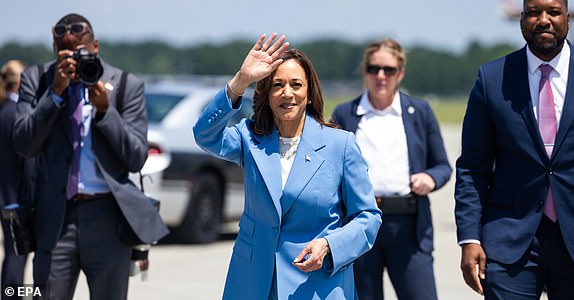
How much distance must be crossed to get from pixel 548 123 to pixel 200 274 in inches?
220

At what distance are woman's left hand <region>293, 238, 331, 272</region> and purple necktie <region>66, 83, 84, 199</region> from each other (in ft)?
5.13

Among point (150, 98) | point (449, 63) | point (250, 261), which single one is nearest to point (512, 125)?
point (250, 261)

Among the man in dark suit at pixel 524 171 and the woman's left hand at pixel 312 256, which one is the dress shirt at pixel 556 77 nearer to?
the man in dark suit at pixel 524 171

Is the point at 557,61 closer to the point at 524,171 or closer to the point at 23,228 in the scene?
the point at 524,171

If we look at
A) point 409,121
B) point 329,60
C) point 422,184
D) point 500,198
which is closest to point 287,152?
point 500,198

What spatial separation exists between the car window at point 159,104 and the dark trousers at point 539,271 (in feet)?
22.3

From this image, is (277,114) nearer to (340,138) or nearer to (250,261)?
(340,138)

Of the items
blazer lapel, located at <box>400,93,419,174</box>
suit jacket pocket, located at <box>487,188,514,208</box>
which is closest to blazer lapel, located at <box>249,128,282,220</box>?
suit jacket pocket, located at <box>487,188,514,208</box>

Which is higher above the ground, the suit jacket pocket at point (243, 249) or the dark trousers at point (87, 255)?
the suit jacket pocket at point (243, 249)

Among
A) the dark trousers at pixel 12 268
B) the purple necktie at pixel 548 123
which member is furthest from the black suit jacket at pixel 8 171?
the purple necktie at pixel 548 123

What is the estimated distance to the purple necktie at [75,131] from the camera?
4672mm

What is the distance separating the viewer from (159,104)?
10742 mm

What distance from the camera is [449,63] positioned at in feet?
475

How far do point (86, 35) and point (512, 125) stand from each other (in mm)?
2154
